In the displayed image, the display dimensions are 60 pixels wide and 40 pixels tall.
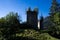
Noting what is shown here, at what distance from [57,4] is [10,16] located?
14102 millimetres

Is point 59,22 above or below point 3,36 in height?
above

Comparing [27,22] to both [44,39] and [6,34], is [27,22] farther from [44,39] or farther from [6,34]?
[6,34]

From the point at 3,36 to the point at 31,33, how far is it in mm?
7169

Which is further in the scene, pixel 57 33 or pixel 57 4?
pixel 57 4

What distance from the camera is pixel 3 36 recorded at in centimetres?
1959

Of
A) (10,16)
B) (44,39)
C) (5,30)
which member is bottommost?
(44,39)

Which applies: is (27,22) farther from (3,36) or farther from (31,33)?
(3,36)

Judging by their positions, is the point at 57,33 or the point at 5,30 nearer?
the point at 5,30

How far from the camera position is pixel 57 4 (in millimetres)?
41125

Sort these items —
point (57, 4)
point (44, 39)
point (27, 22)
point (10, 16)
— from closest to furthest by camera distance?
1. point (44, 39)
2. point (10, 16)
3. point (27, 22)
4. point (57, 4)

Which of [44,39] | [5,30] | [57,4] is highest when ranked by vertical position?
[57,4]

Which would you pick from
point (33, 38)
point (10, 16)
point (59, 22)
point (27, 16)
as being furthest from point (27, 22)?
point (33, 38)

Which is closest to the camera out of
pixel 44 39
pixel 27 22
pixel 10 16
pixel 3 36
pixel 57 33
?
pixel 3 36

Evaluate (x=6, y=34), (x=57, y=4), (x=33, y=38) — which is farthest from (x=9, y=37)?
(x=57, y=4)
